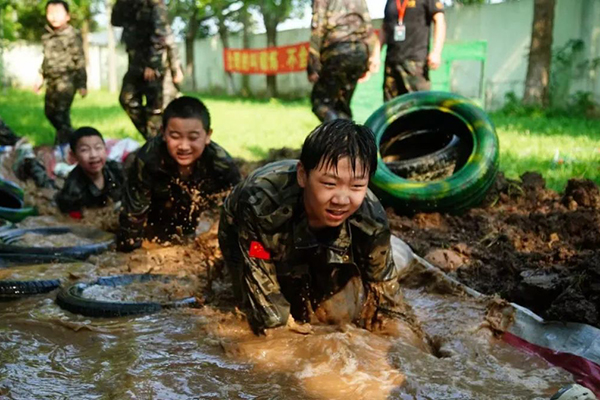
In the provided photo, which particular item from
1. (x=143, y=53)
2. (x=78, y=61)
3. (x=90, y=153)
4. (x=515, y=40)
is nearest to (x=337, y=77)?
(x=143, y=53)

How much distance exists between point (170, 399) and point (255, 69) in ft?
68.5

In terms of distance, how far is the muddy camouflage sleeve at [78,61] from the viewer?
9.61 metres

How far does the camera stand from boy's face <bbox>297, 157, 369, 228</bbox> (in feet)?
9.85

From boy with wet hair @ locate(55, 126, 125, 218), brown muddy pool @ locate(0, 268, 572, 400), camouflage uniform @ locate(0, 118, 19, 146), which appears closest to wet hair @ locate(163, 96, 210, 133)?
brown muddy pool @ locate(0, 268, 572, 400)

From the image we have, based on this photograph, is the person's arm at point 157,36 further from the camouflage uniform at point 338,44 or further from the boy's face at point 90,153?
the camouflage uniform at point 338,44

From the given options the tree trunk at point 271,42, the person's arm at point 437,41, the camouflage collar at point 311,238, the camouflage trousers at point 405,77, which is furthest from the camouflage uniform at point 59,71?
the tree trunk at point 271,42

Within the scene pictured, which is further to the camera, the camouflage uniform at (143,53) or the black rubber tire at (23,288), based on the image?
the camouflage uniform at (143,53)

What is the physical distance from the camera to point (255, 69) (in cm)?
2305

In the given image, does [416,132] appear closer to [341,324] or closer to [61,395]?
[341,324]

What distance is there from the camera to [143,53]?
7.77 m

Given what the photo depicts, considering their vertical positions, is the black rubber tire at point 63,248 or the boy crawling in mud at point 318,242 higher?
the boy crawling in mud at point 318,242

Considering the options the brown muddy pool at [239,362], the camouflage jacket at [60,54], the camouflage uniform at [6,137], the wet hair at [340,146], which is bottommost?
the brown muddy pool at [239,362]

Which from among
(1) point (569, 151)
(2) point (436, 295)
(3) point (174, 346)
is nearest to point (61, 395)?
(3) point (174, 346)

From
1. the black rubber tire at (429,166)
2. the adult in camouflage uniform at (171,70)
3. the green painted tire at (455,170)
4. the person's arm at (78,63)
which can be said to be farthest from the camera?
the person's arm at (78,63)
